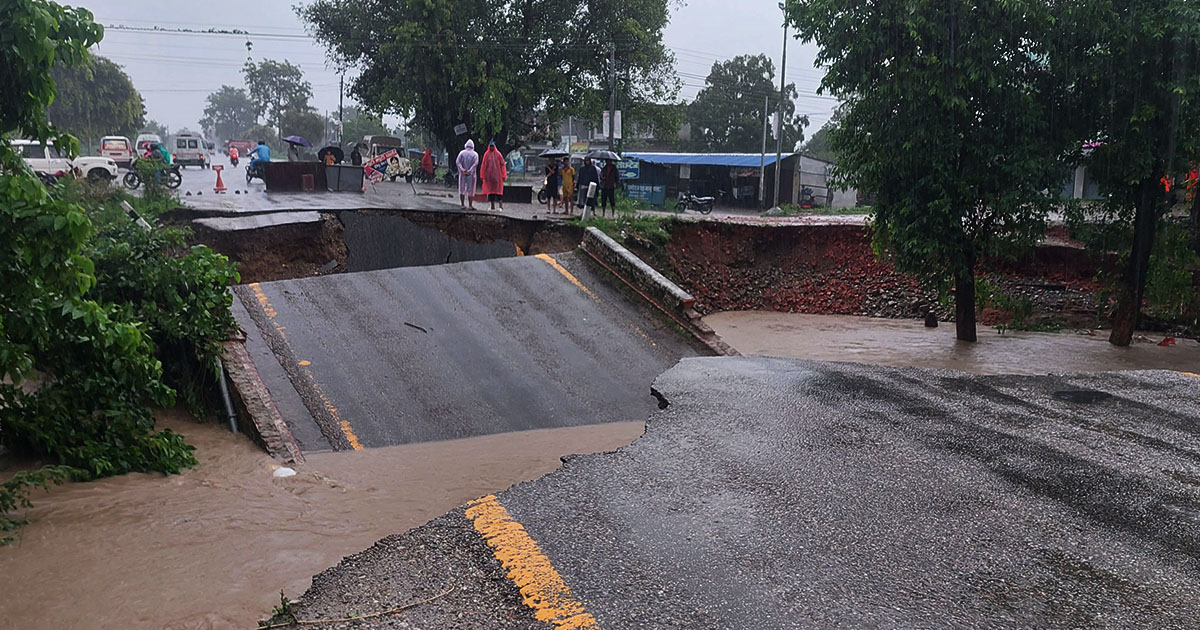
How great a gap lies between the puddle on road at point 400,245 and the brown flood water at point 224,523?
8727 millimetres

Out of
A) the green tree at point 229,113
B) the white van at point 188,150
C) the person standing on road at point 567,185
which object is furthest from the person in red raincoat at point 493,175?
the green tree at point 229,113

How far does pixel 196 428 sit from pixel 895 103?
1059 centimetres

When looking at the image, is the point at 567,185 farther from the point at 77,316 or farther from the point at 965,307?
the point at 77,316

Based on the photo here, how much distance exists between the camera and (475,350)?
10.2 metres

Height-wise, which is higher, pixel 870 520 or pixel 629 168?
pixel 629 168

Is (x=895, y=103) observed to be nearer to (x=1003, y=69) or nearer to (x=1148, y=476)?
(x=1003, y=69)

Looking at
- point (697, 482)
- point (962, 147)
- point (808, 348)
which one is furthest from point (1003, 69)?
point (697, 482)

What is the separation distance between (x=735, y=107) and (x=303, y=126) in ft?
167

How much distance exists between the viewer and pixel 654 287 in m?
12.0

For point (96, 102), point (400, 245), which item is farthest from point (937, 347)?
point (96, 102)

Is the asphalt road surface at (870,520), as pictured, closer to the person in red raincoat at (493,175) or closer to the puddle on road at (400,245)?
the puddle on road at (400,245)

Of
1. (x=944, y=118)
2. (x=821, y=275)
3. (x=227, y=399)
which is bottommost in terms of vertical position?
(x=227, y=399)

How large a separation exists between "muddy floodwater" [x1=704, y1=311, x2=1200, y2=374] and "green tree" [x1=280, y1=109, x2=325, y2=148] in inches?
3141

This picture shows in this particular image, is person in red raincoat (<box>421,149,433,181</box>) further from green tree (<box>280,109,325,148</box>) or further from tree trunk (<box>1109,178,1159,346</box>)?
green tree (<box>280,109,325,148</box>)
